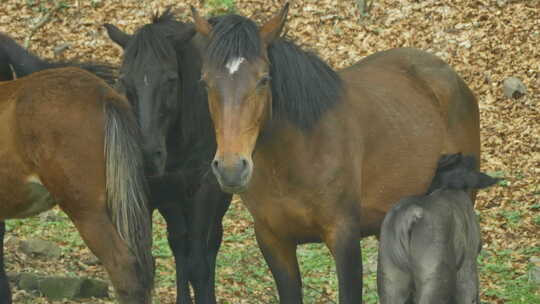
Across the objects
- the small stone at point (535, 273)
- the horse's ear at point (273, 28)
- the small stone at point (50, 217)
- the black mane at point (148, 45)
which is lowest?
the small stone at point (535, 273)

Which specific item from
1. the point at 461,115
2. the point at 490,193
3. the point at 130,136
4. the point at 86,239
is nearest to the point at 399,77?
the point at 461,115

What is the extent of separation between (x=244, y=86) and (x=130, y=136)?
44.1 inches

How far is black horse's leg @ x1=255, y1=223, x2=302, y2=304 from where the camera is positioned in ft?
20.1

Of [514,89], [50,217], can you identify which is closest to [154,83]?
[50,217]

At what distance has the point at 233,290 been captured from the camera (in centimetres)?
848

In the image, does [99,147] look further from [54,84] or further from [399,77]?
[399,77]

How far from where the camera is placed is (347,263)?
5.93 metres

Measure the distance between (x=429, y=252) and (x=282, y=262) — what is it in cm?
107

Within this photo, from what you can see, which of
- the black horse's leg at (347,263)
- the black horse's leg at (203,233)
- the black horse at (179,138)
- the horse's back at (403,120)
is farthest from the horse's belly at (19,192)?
the horse's back at (403,120)

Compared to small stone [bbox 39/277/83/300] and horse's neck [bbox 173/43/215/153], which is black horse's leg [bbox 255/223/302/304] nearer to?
horse's neck [bbox 173/43/215/153]

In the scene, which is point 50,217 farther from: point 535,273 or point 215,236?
point 535,273

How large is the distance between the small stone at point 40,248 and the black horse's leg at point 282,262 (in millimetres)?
3616

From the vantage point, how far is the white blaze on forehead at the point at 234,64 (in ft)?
17.8

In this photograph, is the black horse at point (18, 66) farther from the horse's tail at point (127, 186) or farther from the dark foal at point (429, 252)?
the dark foal at point (429, 252)
